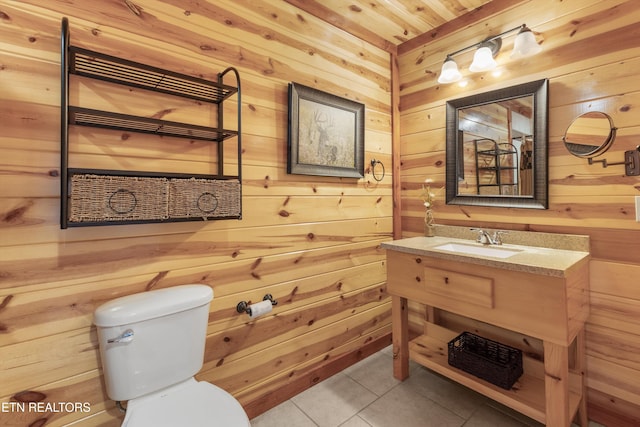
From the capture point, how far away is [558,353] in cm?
133

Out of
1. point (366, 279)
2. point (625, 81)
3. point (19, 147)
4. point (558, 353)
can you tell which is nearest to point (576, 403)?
point (558, 353)

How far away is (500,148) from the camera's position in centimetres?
196

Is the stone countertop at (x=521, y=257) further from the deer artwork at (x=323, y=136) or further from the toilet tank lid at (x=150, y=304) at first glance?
the toilet tank lid at (x=150, y=304)

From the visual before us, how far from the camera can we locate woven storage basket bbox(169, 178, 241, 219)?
128cm

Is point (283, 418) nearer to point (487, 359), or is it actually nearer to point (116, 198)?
point (487, 359)

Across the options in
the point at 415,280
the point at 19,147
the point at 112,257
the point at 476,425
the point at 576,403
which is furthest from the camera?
the point at 415,280

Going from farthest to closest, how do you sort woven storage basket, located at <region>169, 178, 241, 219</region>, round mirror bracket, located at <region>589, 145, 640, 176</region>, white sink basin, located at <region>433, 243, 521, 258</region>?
white sink basin, located at <region>433, 243, 521, 258</region> < round mirror bracket, located at <region>589, 145, 640, 176</region> < woven storage basket, located at <region>169, 178, 241, 219</region>

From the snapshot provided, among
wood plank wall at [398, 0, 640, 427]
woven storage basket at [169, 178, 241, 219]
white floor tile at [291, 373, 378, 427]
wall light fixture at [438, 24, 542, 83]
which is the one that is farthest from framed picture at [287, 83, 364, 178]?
white floor tile at [291, 373, 378, 427]

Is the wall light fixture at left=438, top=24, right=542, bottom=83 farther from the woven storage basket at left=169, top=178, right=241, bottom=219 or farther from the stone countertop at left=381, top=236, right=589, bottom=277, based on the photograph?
the woven storage basket at left=169, top=178, right=241, bottom=219

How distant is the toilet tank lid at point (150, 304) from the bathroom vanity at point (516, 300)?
44.4 inches

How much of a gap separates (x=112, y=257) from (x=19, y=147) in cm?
50

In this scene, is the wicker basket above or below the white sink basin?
below

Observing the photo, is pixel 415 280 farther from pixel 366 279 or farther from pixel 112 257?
pixel 112 257

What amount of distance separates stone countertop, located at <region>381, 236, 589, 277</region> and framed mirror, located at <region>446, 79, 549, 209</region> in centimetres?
28
